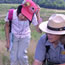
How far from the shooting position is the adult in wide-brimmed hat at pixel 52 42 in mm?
2819

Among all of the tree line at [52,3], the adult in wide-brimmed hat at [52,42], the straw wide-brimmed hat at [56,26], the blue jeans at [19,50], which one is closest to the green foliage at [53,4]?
the tree line at [52,3]

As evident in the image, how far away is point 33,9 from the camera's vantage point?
4.07 meters

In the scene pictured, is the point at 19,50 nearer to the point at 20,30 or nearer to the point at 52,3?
the point at 20,30

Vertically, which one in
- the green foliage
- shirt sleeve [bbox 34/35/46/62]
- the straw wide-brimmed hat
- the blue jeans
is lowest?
the green foliage

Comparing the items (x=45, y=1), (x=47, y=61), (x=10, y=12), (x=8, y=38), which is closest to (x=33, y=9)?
(x=10, y=12)

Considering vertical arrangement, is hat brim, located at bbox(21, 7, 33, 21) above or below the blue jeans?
above

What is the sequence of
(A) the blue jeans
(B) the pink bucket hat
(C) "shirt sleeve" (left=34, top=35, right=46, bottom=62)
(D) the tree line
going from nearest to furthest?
1. (C) "shirt sleeve" (left=34, top=35, right=46, bottom=62)
2. (B) the pink bucket hat
3. (A) the blue jeans
4. (D) the tree line

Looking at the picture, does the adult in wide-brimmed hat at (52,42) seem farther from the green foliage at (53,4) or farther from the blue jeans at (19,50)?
the green foliage at (53,4)

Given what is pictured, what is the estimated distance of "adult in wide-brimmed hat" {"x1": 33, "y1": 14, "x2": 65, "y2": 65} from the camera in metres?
2.82

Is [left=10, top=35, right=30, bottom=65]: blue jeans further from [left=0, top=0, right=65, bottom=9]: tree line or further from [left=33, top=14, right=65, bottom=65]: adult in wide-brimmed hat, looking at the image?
[left=0, top=0, right=65, bottom=9]: tree line

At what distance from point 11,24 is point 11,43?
1.28 ft

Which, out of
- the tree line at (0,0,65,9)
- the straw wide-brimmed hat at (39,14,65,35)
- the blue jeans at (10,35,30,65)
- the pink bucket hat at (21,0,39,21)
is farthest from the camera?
the tree line at (0,0,65,9)

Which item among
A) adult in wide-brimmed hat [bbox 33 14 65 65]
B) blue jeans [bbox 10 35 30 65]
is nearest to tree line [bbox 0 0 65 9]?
blue jeans [bbox 10 35 30 65]

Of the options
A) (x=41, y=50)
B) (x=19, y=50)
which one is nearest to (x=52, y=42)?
(x=41, y=50)
